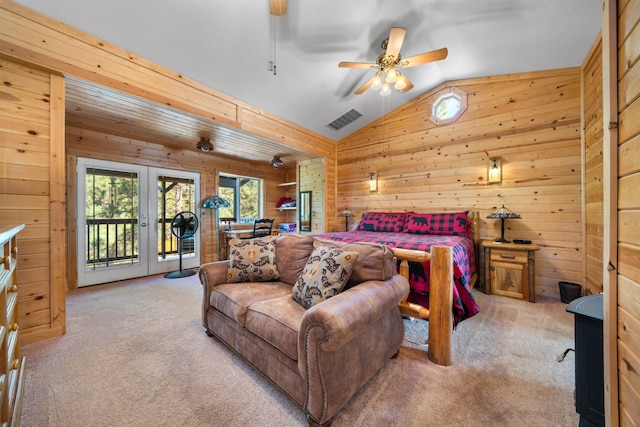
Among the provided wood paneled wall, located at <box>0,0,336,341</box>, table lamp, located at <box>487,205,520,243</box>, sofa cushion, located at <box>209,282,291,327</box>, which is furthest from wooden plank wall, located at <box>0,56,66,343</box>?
table lamp, located at <box>487,205,520,243</box>

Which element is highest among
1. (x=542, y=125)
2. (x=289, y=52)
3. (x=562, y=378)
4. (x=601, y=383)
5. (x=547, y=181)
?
(x=289, y=52)

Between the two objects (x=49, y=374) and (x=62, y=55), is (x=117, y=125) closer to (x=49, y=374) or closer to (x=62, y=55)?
(x=62, y=55)

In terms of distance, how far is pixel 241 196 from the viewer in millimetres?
5965

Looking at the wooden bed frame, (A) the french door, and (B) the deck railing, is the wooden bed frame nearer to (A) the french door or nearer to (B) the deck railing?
(A) the french door

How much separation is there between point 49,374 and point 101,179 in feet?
10.2

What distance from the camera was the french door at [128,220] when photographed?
3.57 m

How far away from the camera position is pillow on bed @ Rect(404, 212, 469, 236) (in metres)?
3.33

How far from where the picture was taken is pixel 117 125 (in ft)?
11.1

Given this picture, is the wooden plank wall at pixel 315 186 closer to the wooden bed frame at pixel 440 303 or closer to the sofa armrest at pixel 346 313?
the wooden bed frame at pixel 440 303

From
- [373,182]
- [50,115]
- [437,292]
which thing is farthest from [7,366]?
[373,182]

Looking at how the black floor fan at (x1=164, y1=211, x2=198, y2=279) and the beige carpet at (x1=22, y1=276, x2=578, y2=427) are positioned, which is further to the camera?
the black floor fan at (x1=164, y1=211, x2=198, y2=279)

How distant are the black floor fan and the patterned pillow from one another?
2579mm

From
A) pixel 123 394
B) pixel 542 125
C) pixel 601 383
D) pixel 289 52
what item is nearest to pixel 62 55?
pixel 289 52

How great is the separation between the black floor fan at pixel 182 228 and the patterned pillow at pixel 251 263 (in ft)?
8.46
